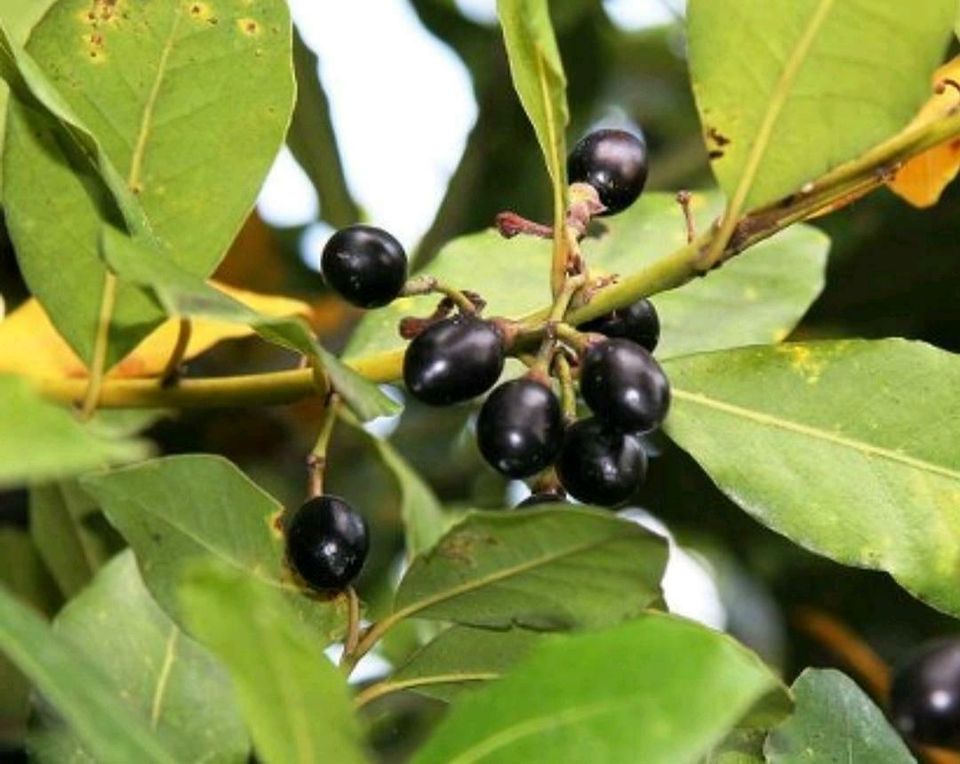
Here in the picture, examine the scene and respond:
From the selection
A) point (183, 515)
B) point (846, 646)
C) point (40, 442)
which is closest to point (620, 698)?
point (40, 442)

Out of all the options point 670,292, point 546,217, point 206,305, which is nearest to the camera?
point 206,305

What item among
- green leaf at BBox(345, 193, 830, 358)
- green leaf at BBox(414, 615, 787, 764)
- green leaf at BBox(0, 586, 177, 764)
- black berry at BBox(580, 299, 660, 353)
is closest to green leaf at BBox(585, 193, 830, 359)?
green leaf at BBox(345, 193, 830, 358)

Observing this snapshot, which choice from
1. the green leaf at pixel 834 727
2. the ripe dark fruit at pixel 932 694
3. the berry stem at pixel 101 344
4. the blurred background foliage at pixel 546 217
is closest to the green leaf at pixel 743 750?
the green leaf at pixel 834 727

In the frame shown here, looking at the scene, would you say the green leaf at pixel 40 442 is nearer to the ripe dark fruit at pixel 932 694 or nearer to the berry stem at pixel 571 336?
the berry stem at pixel 571 336

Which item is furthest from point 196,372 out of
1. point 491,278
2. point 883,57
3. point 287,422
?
point 883,57

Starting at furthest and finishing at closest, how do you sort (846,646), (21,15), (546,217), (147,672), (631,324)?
(546,217) → (846,646) → (21,15) → (147,672) → (631,324)

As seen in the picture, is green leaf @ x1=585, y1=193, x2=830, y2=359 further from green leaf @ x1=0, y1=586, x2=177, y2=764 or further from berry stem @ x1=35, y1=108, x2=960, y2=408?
green leaf @ x1=0, y1=586, x2=177, y2=764

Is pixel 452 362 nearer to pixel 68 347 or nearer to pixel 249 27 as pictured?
pixel 249 27
